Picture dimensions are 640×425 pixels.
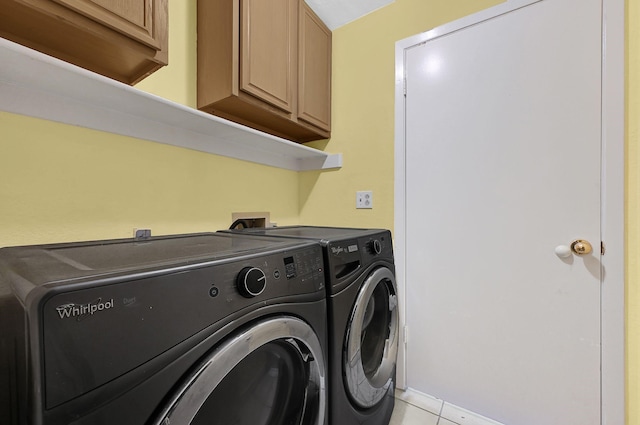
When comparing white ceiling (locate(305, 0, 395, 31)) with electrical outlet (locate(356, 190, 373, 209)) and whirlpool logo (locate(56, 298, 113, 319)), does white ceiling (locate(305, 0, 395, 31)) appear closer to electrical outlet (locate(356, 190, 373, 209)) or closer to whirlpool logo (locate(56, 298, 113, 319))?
electrical outlet (locate(356, 190, 373, 209))

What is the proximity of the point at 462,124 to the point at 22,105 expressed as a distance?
1769 millimetres

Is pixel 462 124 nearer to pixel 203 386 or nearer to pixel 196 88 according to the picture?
pixel 196 88

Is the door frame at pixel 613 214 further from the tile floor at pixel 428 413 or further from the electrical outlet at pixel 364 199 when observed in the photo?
the electrical outlet at pixel 364 199

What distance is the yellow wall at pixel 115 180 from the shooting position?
844 millimetres

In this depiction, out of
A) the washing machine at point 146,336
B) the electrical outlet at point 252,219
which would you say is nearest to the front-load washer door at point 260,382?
the washing machine at point 146,336

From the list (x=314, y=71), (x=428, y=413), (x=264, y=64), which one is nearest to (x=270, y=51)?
(x=264, y=64)

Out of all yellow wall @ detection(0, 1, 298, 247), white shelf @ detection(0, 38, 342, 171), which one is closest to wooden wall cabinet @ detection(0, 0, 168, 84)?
white shelf @ detection(0, 38, 342, 171)

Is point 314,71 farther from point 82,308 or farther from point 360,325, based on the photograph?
point 82,308

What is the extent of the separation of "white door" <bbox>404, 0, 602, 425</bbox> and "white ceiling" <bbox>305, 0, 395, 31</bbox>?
1.33 ft

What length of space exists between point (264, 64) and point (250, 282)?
3.69 feet

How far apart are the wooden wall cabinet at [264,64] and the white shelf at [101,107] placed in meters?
0.13

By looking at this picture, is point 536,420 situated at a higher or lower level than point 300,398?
lower

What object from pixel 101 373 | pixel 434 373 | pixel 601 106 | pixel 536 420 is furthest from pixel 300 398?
pixel 601 106

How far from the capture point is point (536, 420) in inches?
47.6
